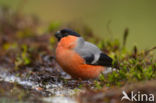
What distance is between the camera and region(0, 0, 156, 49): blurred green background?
1128cm

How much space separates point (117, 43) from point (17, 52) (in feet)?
6.37

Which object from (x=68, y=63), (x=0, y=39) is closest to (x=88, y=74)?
(x=68, y=63)

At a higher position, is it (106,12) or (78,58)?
(106,12)

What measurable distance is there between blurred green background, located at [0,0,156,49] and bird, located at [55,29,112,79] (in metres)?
5.99

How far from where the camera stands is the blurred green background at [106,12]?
444 inches

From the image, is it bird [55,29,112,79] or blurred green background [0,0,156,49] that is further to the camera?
blurred green background [0,0,156,49]

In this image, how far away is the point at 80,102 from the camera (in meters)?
3.03

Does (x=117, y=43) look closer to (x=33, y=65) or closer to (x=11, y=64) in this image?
(x=33, y=65)

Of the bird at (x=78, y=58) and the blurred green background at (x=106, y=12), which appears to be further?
Answer: the blurred green background at (x=106, y=12)

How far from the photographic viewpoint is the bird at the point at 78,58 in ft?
14.0

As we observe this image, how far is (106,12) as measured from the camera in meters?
13.4

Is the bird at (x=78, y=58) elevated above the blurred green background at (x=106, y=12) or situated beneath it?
situated beneath

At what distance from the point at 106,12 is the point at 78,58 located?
368 inches

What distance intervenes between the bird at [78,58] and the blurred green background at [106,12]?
5.99m
